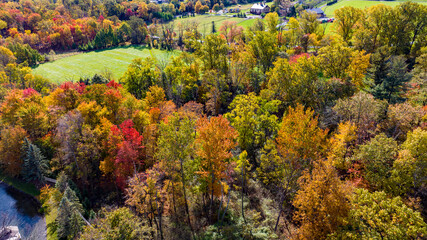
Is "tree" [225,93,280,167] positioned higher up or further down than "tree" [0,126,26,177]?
higher up

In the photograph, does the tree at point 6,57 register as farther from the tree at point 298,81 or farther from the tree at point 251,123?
the tree at point 298,81

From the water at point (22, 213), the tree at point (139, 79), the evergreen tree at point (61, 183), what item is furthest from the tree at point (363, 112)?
the water at point (22, 213)

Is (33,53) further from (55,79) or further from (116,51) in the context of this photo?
(116,51)

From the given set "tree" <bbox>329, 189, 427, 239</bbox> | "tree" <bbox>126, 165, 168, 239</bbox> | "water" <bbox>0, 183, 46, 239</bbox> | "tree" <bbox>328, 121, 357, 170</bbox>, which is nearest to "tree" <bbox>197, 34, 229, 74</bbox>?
"tree" <bbox>328, 121, 357, 170</bbox>

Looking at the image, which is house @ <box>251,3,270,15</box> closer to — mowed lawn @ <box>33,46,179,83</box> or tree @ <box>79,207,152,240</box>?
mowed lawn @ <box>33,46,179,83</box>

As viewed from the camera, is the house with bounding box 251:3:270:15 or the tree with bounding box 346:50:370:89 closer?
the tree with bounding box 346:50:370:89

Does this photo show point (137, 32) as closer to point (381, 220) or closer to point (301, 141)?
point (301, 141)
